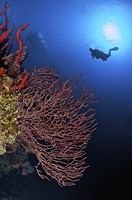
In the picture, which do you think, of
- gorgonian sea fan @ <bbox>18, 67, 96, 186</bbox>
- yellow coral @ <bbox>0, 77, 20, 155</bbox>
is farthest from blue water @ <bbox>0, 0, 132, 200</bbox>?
yellow coral @ <bbox>0, 77, 20, 155</bbox>

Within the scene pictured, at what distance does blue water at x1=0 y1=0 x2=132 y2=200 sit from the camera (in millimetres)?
18327

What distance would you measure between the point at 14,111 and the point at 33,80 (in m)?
1.58

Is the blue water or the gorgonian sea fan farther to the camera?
the blue water

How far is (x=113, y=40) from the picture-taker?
66.9 meters

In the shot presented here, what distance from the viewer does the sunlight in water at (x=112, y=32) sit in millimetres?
55644

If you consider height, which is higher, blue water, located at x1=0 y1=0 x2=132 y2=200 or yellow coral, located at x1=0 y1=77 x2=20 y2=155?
blue water, located at x1=0 y1=0 x2=132 y2=200

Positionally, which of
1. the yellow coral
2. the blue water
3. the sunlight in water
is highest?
the sunlight in water

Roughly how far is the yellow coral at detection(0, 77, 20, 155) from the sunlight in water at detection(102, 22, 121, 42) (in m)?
52.9

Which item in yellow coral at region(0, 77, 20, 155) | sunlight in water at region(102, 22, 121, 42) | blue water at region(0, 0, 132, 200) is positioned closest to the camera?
yellow coral at region(0, 77, 20, 155)

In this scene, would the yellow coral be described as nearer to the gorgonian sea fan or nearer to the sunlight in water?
the gorgonian sea fan

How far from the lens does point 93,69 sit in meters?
89.5

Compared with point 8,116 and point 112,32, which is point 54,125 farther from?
point 112,32

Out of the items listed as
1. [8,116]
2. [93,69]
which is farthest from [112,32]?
[8,116]

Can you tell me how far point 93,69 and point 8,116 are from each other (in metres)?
86.5
